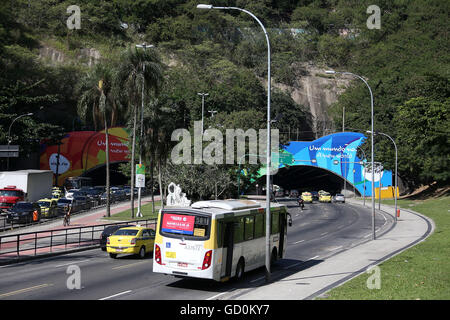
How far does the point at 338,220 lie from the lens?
53.6 metres

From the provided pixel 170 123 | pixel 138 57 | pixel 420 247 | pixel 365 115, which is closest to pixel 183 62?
pixel 365 115

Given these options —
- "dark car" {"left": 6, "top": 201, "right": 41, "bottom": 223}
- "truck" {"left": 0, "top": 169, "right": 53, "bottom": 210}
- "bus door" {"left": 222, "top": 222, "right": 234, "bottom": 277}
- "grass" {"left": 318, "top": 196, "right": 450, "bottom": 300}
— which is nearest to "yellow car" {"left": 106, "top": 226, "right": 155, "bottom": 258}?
"bus door" {"left": 222, "top": 222, "right": 234, "bottom": 277}

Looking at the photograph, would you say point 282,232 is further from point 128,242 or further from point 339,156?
point 339,156

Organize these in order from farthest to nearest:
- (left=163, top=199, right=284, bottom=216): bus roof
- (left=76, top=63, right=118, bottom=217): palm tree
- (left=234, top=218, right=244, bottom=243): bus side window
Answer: (left=76, top=63, right=118, bottom=217): palm tree
(left=234, top=218, right=244, bottom=243): bus side window
(left=163, top=199, right=284, bottom=216): bus roof

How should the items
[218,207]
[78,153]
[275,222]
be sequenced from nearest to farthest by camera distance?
[218,207]
[275,222]
[78,153]

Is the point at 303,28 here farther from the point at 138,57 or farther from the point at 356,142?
the point at 138,57

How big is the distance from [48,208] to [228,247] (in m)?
30.8

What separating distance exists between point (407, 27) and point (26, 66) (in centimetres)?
9436

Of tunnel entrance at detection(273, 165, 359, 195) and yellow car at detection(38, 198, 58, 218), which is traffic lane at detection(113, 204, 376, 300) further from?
tunnel entrance at detection(273, 165, 359, 195)

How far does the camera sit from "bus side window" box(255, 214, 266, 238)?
22562 millimetres

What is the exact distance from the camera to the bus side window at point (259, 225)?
2256 cm

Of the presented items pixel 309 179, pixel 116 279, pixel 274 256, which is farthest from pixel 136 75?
pixel 309 179

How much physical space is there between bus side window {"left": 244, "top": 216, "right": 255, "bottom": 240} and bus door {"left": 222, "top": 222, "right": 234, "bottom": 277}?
55.7 inches

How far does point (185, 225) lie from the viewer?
19.2m
